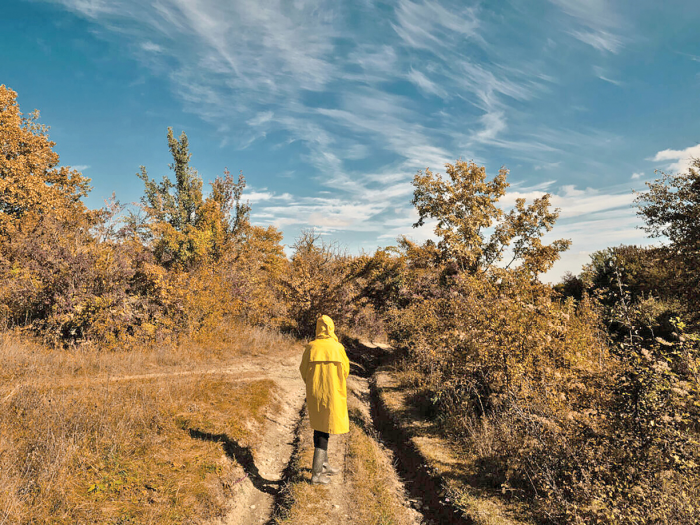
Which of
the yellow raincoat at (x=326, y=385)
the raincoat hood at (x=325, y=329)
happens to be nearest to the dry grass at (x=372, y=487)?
the yellow raincoat at (x=326, y=385)

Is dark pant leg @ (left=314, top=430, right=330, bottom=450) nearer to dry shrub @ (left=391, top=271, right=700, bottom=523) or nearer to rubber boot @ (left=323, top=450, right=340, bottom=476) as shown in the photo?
rubber boot @ (left=323, top=450, right=340, bottom=476)

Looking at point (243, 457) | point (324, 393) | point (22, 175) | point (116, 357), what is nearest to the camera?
point (324, 393)

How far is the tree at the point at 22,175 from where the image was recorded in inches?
812

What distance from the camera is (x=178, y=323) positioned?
43.0ft

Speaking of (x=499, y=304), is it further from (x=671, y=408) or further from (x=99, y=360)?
(x=99, y=360)

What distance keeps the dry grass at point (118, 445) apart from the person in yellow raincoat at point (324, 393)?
149cm

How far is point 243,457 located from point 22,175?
25.1 m

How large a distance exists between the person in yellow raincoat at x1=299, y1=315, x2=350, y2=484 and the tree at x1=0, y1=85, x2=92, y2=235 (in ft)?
66.9

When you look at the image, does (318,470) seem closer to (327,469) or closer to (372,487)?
(327,469)

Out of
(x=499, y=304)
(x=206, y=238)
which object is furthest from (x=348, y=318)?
(x=499, y=304)

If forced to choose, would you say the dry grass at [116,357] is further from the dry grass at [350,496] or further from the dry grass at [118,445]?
the dry grass at [350,496]

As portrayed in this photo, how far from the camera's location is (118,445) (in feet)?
17.0

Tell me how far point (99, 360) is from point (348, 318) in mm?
12133

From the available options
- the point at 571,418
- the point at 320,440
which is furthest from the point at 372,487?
the point at 571,418
